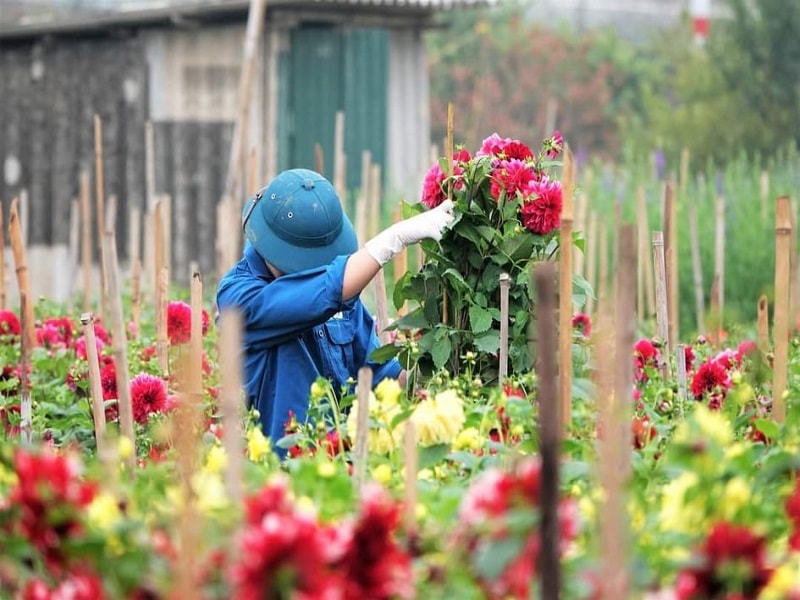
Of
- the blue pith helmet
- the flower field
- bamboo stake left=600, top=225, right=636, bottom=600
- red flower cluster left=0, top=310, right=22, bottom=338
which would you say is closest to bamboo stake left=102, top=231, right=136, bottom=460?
the flower field

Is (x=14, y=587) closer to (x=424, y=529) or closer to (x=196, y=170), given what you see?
(x=424, y=529)

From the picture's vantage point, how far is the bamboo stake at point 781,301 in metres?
2.63

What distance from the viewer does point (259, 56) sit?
33.8 ft

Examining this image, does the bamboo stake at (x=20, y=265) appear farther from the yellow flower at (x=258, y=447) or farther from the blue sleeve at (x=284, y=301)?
the yellow flower at (x=258, y=447)

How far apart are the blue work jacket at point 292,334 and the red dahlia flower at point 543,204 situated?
463mm

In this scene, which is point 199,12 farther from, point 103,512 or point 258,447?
point 103,512

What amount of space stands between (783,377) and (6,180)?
904cm

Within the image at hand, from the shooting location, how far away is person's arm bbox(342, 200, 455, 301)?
3.31 metres

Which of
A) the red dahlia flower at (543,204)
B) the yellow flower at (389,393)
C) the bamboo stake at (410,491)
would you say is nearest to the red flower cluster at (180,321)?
the red dahlia flower at (543,204)

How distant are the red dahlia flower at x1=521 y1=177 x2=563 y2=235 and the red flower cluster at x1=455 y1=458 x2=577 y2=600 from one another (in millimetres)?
1499

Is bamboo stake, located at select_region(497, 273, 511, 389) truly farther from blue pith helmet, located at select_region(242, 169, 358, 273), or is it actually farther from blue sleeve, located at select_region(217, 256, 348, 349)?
blue pith helmet, located at select_region(242, 169, 358, 273)

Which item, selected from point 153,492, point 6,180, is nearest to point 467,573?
point 153,492

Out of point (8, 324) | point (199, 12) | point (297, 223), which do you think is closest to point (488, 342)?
point (297, 223)

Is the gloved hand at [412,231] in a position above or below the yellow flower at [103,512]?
above
